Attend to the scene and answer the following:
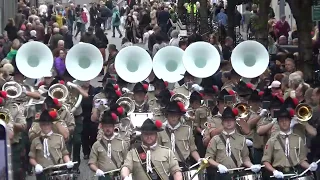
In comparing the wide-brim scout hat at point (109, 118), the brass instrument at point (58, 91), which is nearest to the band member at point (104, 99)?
the brass instrument at point (58, 91)

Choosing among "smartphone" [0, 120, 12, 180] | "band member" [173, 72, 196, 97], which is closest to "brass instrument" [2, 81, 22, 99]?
"band member" [173, 72, 196, 97]

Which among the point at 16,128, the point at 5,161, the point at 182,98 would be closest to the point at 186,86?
the point at 182,98

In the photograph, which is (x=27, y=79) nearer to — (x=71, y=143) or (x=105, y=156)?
(x=71, y=143)

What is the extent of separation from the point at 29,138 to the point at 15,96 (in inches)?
60.1

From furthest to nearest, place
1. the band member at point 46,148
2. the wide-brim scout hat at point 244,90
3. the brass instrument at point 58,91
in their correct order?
the brass instrument at point 58,91, the wide-brim scout hat at point 244,90, the band member at point 46,148

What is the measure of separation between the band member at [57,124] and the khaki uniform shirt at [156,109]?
1.33m

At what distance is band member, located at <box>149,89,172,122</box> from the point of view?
49.6ft

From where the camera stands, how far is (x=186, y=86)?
17750mm

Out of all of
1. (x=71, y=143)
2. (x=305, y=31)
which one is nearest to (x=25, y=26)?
(x=305, y=31)

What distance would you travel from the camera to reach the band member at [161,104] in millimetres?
15125

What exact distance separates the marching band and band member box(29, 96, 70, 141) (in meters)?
0.02

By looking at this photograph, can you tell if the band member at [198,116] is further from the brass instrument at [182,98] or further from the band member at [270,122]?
the band member at [270,122]

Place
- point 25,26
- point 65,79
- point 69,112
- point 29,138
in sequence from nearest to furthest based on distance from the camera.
→ point 29,138 < point 69,112 < point 65,79 < point 25,26

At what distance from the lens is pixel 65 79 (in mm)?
17984
